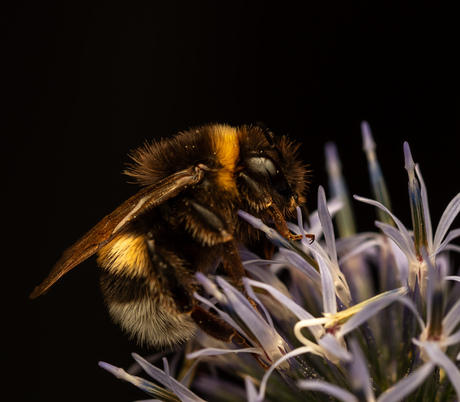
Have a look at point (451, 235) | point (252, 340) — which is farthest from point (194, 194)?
point (451, 235)

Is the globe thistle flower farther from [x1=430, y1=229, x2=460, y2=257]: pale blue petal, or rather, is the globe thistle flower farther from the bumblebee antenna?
the bumblebee antenna

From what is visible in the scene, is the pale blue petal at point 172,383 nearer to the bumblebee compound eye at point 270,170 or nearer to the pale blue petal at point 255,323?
the pale blue petal at point 255,323

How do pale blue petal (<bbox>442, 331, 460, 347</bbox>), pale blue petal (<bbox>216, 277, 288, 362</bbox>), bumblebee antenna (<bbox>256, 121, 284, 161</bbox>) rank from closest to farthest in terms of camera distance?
pale blue petal (<bbox>442, 331, 460, 347</bbox>), pale blue petal (<bbox>216, 277, 288, 362</bbox>), bumblebee antenna (<bbox>256, 121, 284, 161</bbox>)

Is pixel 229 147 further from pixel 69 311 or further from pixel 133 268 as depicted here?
pixel 69 311

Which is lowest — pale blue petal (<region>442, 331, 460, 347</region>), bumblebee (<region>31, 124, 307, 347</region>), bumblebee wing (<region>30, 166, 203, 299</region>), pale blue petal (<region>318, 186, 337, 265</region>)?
pale blue petal (<region>442, 331, 460, 347</region>)

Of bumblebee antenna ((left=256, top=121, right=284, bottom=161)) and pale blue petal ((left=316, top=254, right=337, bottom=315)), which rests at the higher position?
bumblebee antenna ((left=256, top=121, right=284, bottom=161))

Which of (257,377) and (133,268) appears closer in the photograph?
(133,268)

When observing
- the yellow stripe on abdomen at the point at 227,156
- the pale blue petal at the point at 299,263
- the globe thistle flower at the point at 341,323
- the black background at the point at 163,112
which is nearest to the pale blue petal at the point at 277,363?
the globe thistle flower at the point at 341,323

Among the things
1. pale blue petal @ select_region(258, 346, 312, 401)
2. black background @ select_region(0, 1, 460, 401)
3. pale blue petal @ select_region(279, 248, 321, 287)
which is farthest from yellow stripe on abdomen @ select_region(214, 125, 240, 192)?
black background @ select_region(0, 1, 460, 401)

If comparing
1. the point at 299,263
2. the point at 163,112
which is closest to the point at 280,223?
the point at 299,263
